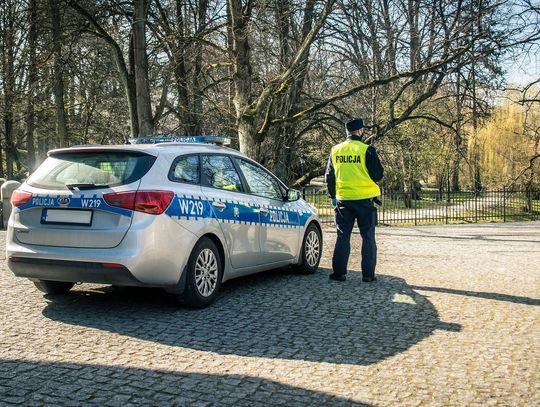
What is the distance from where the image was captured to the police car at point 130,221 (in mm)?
5348

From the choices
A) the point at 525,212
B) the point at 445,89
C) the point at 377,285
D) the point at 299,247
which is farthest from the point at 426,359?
the point at 525,212

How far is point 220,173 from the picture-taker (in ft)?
21.7

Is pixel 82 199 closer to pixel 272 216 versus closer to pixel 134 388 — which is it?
pixel 134 388

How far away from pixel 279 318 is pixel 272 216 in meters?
1.93

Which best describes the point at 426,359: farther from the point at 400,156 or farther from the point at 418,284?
the point at 400,156

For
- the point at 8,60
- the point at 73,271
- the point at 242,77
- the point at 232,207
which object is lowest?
the point at 73,271

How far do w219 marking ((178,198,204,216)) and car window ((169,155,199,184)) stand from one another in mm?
230

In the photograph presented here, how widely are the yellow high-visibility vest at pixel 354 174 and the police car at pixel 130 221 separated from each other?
1.63m

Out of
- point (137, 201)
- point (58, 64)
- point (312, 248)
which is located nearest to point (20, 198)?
point (137, 201)

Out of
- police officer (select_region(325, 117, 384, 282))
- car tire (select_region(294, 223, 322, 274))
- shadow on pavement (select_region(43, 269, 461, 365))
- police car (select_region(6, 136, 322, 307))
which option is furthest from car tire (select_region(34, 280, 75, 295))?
police officer (select_region(325, 117, 384, 282))

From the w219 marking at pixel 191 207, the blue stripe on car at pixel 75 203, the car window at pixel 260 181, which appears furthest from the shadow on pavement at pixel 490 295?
the blue stripe on car at pixel 75 203

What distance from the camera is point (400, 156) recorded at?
29.0 meters

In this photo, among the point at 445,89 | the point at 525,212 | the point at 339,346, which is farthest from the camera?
the point at 525,212

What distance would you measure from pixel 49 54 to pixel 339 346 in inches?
577
